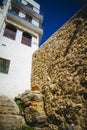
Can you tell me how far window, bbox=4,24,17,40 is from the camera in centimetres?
1061

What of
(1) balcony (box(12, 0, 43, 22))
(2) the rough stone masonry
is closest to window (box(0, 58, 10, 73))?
(2) the rough stone masonry

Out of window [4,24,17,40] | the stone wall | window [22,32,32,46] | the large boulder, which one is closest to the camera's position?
the stone wall

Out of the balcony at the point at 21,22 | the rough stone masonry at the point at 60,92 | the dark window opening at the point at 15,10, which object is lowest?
the rough stone masonry at the point at 60,92

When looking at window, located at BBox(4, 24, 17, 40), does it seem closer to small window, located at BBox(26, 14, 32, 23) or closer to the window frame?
the window frame

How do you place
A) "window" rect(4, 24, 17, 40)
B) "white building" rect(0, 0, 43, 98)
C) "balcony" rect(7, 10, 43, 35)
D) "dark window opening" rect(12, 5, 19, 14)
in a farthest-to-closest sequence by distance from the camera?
"dark window opening" rect(12, 5, 19, 14) < "balcony" rect(7, 10, 43, 35) < "window" rect(4, 24, 17, 40) < "white building" rect(0, 0, 43, 98)

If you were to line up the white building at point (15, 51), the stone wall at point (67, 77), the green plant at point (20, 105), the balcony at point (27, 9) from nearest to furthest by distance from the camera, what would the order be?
the stone wall at point (67, 77) < the green plant at point (20, 105) < the white building at point (15, 51) < the balcony at point (27, 9)

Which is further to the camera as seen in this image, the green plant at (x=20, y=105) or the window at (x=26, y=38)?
the window at (x=26, y=38)

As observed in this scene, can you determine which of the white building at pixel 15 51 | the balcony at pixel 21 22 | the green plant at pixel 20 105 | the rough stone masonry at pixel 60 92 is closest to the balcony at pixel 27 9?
the white building at pixel 15 51

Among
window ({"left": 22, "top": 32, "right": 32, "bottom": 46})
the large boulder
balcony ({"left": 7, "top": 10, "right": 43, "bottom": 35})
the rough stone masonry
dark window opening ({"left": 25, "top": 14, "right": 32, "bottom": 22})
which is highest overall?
dark window opening ({"left": 25, "top": 14, "right": 32, "bottom": 22})

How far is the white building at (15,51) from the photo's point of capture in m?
8.84

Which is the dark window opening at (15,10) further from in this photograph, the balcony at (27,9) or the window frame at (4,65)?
the window frame at (4,65)

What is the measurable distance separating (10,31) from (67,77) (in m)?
A: 7.31

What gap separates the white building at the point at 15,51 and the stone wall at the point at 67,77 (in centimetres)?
221

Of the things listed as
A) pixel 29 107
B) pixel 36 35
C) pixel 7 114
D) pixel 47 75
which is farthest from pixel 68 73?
pixel 36 35
